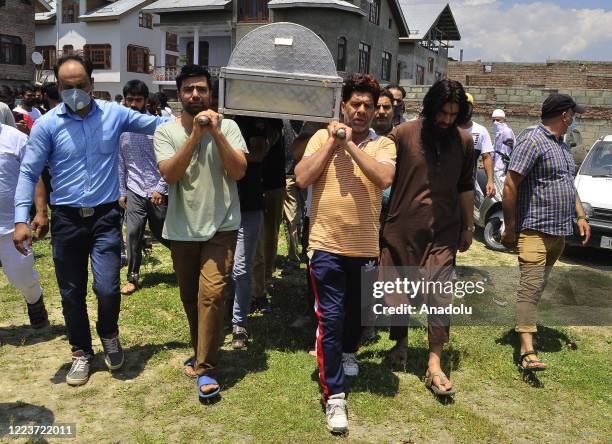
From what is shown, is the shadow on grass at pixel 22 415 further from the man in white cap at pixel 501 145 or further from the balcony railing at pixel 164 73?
the balcony railing at pixel 164 73

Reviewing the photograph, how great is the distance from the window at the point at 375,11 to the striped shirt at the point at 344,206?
2871 cm

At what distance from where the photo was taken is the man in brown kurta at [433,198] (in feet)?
12.4

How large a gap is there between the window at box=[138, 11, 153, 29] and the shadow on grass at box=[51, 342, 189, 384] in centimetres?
3560

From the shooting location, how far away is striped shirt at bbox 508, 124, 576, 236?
428 centimetres

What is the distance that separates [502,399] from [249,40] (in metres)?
3.05

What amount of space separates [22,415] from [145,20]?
37.6 m

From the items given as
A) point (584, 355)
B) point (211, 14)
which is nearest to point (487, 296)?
point (584, 355)

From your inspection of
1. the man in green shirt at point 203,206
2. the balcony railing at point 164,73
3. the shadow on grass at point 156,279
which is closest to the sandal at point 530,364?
the man in green shirt at point 203,206

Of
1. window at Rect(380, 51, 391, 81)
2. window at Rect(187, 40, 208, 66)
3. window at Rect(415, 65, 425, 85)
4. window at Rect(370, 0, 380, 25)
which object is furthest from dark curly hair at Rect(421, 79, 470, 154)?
window at Rect(415, 65, 425, 85)

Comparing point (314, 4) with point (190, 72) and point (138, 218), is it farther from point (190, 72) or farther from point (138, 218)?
point (190, 72)

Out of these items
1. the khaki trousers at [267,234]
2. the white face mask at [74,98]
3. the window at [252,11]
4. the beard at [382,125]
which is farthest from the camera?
the window at [252,11]

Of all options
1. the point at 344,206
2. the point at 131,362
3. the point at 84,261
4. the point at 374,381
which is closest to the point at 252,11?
the point at 84,261

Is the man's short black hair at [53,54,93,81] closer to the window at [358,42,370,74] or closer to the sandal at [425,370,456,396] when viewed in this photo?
the sandal at [425,370,456,396]

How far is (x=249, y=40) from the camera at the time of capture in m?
3.53
